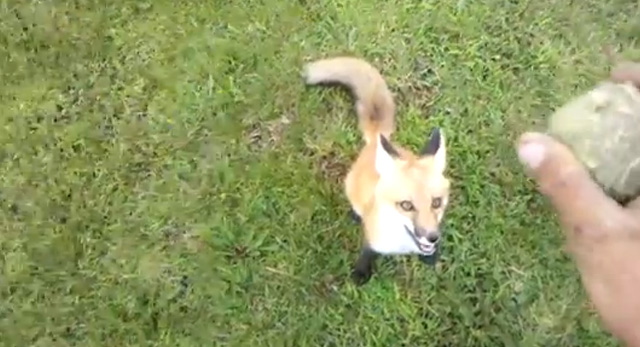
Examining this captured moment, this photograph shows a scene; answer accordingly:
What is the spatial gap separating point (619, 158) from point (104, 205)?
5.29 ft

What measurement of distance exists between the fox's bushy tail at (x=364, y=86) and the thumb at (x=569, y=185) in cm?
76

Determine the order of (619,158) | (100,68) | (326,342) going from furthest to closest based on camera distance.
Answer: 1. (100,68)
2. (326,342)
3. (619,158)

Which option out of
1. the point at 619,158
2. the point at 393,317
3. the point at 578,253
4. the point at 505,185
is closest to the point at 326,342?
the point at 393,317

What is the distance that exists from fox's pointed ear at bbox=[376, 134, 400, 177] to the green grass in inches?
20.2

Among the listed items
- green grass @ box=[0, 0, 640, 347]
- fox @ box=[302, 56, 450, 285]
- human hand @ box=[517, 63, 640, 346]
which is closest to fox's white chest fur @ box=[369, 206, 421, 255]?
fox @ box=[302, 56, 450, 285]

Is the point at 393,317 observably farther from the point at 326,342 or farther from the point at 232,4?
the point at 232,4

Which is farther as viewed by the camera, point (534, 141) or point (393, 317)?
point (393, 317)

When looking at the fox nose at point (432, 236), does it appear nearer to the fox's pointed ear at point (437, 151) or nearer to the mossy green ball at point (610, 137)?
the fox's pointed ear at point (437, 151)

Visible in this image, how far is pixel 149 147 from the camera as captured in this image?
3.10 m

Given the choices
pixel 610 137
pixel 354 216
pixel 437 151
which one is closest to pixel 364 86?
pixel 354 216

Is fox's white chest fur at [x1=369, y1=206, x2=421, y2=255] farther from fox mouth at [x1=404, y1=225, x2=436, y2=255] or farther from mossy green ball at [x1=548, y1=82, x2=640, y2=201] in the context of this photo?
mossy green ball at [x1=548, y1=82, x2=640, y2=201]

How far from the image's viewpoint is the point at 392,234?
8.73ft

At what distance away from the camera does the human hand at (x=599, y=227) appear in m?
2.10

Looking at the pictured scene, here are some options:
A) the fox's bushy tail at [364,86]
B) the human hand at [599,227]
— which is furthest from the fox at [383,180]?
the human hand at [599,227]
